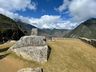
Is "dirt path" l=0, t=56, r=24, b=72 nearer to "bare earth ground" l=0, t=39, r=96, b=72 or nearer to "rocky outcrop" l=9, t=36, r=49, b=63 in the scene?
"bare earth ground" l=0, t=39, r=96, b=72

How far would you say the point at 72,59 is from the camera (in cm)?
4303

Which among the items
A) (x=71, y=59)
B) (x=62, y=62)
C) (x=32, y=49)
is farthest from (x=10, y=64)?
(x=71, y=59)

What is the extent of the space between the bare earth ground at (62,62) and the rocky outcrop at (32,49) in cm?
139

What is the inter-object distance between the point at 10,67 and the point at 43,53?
793 cm

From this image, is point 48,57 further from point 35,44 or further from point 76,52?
point 76,52

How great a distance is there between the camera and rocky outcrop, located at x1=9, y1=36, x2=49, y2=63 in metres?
40.8

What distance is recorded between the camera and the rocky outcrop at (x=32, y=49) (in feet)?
134

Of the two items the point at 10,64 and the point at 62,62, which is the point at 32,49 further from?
the point at 62,62

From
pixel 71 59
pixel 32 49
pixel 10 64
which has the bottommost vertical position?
pixel 10 64

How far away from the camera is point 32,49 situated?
136ft

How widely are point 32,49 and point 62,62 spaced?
6.93 m

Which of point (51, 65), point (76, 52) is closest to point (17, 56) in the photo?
point (51, 65)

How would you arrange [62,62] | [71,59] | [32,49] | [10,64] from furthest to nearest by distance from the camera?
[71,59] < [32,49] < [62,62] < [10,64]

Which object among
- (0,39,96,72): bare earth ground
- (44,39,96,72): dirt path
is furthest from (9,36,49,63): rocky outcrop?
(44,39,96,72): dirt path
